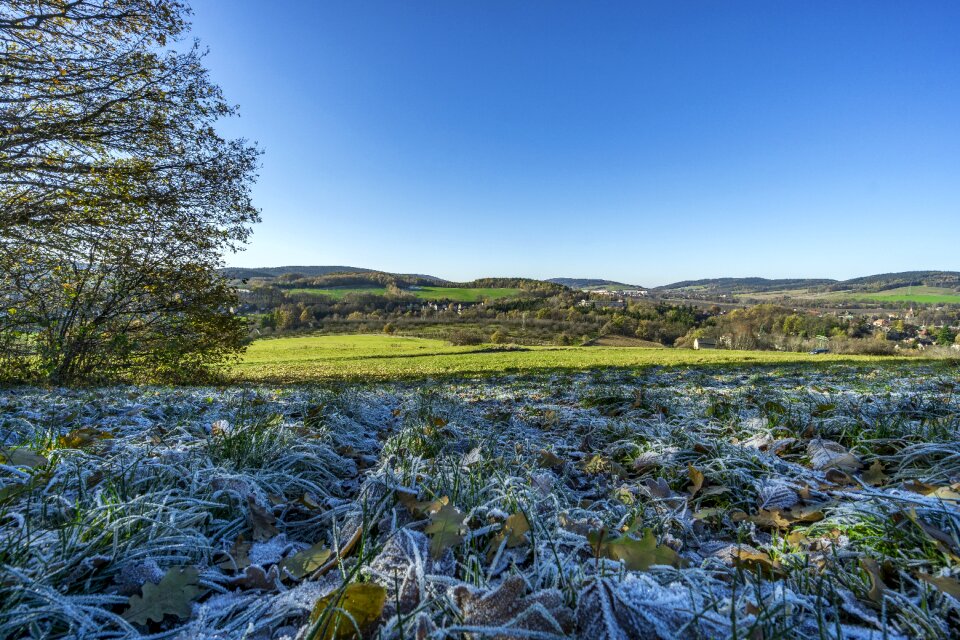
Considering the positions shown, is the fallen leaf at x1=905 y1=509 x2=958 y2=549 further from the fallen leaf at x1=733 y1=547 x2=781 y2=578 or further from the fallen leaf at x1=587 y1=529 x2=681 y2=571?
the fallen leaf at x1=587 y1=529 x2=681 y2=571

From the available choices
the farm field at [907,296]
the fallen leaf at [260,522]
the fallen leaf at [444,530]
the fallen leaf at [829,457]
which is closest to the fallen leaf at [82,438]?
the fallen leaf at [260,522]

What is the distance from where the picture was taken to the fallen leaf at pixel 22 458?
6.15 feet

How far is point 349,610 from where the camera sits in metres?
0.96

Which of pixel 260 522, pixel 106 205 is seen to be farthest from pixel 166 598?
pixel 106 205

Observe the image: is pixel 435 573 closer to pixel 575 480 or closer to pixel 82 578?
pixel 82 578

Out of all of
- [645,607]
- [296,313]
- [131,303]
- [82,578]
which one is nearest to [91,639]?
[82,578]

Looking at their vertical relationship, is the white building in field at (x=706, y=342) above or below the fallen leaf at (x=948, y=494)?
below

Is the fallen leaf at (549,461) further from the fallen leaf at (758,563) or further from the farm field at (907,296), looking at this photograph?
the farm field at (907,296)

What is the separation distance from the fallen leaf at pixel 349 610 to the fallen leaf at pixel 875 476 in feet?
7.69

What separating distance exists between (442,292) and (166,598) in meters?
90.6

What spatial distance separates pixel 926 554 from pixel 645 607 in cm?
100

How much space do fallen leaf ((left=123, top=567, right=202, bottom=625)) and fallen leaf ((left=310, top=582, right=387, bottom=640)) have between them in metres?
0.44

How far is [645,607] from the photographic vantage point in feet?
3.05

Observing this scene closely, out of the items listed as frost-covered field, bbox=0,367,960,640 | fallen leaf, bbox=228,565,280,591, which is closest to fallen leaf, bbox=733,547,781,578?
frost-covered field, bbox=0,367,960,640
